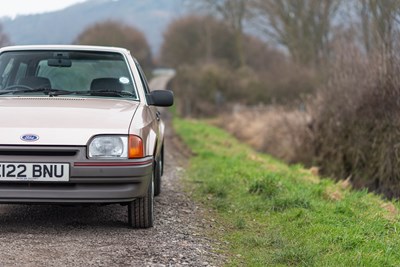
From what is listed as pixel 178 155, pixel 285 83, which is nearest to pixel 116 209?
pixel 178 155

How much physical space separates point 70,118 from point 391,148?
284 inches

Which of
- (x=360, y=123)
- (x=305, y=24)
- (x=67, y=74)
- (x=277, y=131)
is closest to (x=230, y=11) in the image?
(x=305, y=24)

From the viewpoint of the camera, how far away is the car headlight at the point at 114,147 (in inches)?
211

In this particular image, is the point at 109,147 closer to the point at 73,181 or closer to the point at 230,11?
the point at 73,181

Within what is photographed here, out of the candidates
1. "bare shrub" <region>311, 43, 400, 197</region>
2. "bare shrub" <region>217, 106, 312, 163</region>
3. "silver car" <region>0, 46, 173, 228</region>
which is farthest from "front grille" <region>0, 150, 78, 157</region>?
"bare shrub" <region>217, 106, 312, 163</region>

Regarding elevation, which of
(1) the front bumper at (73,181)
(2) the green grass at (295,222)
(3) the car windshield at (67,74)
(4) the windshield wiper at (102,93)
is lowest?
(2) the green grass at (295,222)

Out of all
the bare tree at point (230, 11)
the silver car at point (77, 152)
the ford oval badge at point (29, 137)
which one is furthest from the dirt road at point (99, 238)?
the bare tree at point (230, 11)

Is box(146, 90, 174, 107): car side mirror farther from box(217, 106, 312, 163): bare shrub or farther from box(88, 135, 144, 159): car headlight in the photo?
box(217, 106, 312, 163): bare shrub

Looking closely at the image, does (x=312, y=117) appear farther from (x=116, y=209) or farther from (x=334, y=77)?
(x=116, y=209)

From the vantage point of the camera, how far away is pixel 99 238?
18.4 ft

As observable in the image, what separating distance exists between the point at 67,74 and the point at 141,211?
2042 mm

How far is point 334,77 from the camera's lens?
43.1ft

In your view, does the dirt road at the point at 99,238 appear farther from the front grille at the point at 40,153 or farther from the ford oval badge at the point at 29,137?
the ford oval badge at the point at 29,137

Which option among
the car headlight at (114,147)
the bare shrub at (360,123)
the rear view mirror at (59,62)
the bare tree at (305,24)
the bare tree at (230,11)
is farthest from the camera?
the bare tree at (230,11)
